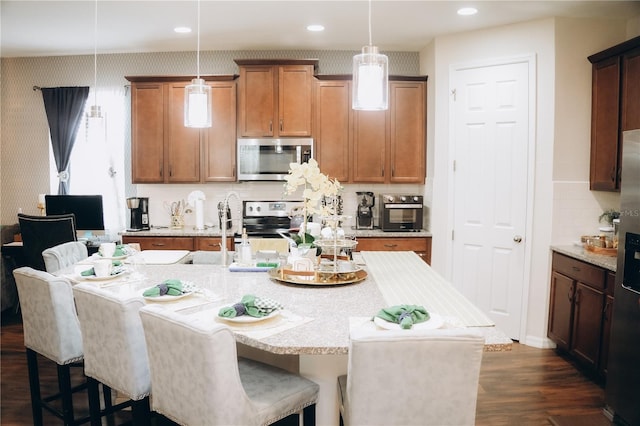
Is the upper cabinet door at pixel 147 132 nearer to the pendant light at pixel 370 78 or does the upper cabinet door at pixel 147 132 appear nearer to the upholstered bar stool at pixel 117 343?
the upholstered bar stool at pixel 117 343

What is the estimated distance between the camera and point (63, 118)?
5758 millimetres

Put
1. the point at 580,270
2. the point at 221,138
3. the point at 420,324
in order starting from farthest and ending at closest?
the point at 221,138
the point at 580,270
the point at 420,324

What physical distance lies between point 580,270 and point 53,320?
3449 millimetres

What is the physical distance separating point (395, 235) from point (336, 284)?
8.14ft

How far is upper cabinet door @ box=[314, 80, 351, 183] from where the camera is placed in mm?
5219

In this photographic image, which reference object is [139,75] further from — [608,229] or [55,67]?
[608,229]

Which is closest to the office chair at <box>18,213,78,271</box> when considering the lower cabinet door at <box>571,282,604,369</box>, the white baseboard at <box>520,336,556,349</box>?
the white baseboard at <box>520,336,556,349</box>

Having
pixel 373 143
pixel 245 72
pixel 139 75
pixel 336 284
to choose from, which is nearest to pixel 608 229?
pixel 373 143

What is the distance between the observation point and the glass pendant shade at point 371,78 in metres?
2.36

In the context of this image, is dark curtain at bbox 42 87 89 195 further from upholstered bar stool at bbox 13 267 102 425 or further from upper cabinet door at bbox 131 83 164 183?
upholstered bar stool at bbox 13 267 102 425

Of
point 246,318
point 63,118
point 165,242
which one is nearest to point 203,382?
point 246,318

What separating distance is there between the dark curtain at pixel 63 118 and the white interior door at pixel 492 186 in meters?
4.02

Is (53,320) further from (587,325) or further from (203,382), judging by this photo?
(587,325)

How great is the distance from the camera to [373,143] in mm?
5266
